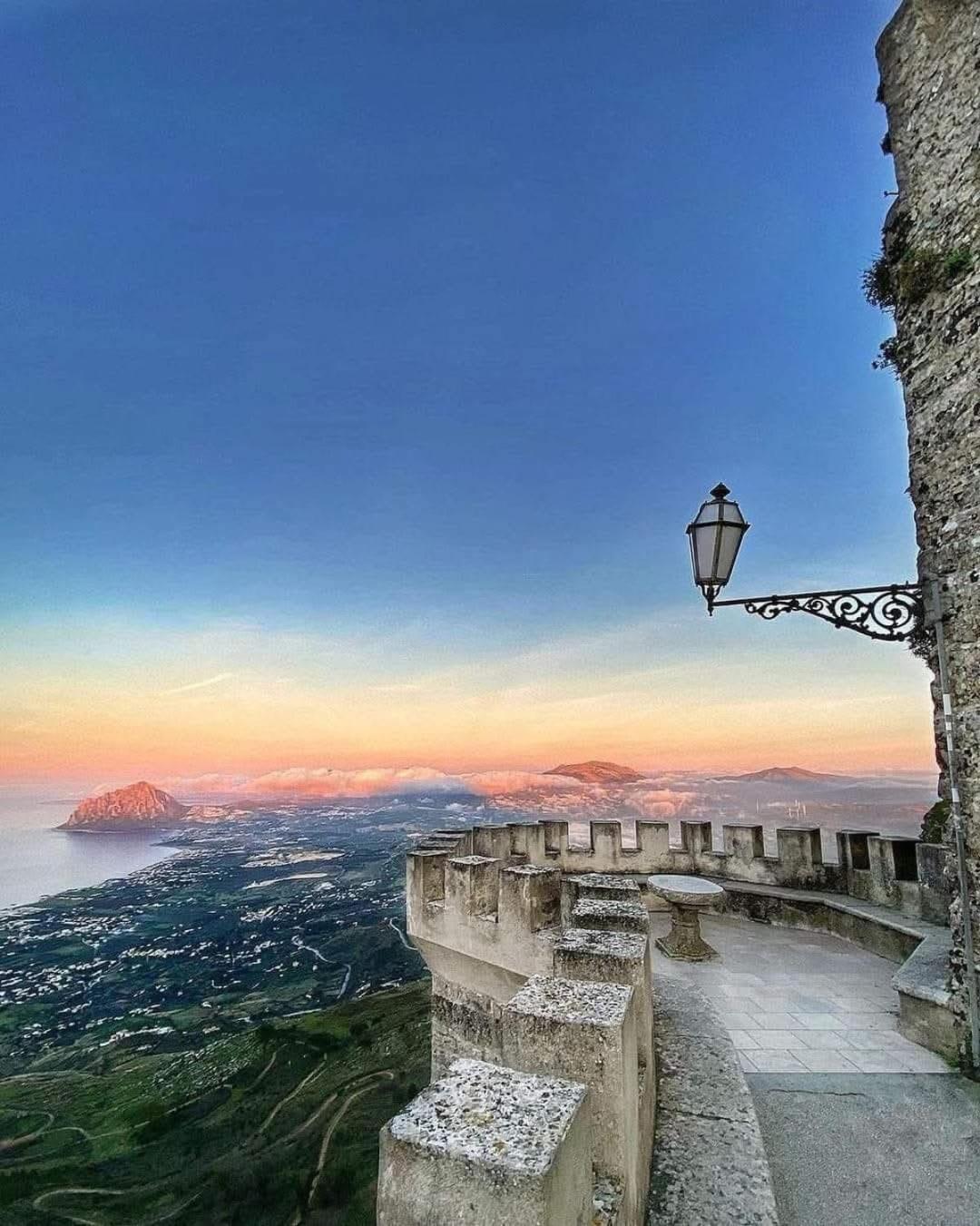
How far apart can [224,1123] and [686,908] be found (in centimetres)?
3503

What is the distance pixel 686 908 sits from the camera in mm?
6723

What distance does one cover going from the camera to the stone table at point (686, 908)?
20.6ft

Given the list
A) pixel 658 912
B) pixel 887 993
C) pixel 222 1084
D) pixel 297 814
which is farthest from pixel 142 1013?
pixel 887 993

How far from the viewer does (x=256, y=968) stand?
151ft

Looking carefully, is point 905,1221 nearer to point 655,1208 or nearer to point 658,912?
point 655,1208

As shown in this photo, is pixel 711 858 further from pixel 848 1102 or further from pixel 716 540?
pixel 716 540

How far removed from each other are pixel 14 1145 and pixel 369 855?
3574 centimetres

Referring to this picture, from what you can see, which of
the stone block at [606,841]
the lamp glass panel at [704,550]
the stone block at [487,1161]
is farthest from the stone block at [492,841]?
the stone block at [487,1161]

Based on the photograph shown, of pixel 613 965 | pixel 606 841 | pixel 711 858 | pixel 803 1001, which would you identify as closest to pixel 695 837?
pixel 711 858

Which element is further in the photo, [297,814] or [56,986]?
[297,814]

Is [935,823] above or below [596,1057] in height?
below

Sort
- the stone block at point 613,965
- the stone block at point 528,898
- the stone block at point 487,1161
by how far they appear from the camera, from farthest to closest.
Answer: the stone block at point 528,898
the stone block at point 613,965
the stone block at point 487,1161

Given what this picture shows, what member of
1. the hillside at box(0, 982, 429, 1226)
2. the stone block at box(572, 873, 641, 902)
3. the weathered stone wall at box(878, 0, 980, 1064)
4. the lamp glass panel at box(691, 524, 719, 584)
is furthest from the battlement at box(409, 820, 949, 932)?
the hillside at box(0, 982, 429, 1226)

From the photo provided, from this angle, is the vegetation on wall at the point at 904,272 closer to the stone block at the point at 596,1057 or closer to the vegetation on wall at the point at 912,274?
the vegetation on wall at the point at 912,274
